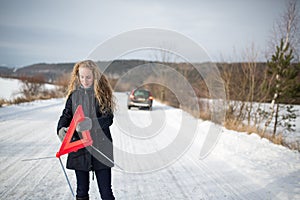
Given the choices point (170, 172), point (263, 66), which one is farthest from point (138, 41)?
point (263, 66)

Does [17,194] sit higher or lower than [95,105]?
lower

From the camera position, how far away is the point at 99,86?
2.16 meters

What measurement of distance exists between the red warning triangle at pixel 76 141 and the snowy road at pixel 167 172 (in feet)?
3.82

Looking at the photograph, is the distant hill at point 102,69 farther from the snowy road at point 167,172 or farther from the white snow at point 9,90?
the snowy road at point 167,172

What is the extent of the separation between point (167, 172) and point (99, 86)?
2.37 meters

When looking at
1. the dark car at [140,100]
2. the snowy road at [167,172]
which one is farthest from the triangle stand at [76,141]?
the dark car at [140,100]

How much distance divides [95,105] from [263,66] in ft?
36.5

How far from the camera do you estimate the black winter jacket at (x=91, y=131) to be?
2051mm

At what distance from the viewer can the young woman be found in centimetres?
205

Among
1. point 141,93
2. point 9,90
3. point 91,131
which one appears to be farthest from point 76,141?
point 9,90

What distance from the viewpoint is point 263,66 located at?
35.5 feet

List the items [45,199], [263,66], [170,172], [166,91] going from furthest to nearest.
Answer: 1. [166,91]
2. [263,66]
3. [170,172]
4. [45,199]

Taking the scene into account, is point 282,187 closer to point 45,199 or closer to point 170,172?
point 170,172

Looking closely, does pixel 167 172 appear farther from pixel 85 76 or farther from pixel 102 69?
pixel 85 76
